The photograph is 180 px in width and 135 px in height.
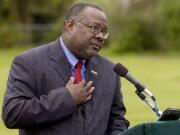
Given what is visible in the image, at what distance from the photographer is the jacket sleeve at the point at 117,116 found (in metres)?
4.47

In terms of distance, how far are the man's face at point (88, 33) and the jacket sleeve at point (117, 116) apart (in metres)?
0.42

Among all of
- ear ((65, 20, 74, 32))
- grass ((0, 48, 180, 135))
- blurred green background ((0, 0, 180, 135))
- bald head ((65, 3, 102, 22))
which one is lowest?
ear ((65, 20, 74, 32))

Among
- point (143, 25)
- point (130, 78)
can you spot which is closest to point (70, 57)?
point (130, 78)

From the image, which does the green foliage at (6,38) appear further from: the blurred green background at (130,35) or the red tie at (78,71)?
the red tie at (78,71)

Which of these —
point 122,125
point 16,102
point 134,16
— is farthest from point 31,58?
point 134,16

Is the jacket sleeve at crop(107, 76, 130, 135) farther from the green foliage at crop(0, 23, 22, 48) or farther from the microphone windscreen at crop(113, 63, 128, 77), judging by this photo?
the green foliage at crop(0, 23, 22, 48)

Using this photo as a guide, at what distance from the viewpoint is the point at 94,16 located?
4289 mm

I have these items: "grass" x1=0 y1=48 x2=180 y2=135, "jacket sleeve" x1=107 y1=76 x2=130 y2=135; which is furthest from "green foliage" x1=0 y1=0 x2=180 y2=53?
"jacket sleeve" x1=107 y1=76 x2=130 y2=135

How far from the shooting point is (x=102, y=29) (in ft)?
14.0

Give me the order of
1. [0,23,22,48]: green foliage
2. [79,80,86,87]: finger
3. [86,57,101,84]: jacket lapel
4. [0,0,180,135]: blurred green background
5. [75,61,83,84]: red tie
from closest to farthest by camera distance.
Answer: [79,80,86,87]: finger, [75,61,83,84]: red tie, [86,57,101,84]: jacket lapel, [0,0,180,135]: blurred green background, [0,23,22,48]: green foliage

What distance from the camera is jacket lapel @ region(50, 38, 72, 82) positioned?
14.2ft

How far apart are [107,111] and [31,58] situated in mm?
606

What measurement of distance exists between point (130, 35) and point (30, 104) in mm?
33904

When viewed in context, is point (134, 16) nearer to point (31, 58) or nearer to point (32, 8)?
point (32, 8)
